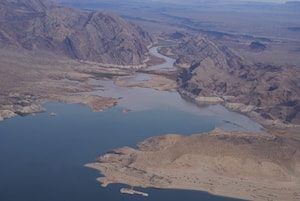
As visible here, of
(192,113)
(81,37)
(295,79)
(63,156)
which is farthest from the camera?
(81,37)

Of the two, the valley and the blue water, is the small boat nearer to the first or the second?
the valley

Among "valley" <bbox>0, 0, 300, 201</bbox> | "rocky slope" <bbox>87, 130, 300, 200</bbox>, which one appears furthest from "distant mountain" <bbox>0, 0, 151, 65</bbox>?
"rocky slope" <bbox>87, 130, 300, 200</bbox>

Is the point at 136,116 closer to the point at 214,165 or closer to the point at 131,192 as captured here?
the point at 214,165

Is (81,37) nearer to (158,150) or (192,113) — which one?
(192,113)

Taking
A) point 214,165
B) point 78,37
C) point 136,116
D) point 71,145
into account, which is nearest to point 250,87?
point 136,116

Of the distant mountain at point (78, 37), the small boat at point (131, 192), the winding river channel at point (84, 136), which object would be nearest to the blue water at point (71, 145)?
the winding river channel at point (84, 136)

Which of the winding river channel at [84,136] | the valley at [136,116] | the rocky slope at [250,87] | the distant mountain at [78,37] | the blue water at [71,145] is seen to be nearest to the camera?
the blue water at [71,145]

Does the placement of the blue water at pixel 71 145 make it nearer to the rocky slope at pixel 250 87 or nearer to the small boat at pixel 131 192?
the small boat at pixel 131 192

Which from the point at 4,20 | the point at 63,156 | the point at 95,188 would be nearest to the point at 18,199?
the point at 95,188
